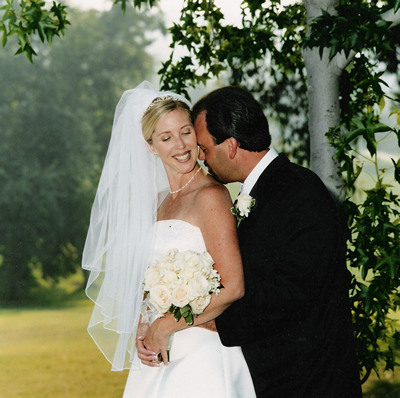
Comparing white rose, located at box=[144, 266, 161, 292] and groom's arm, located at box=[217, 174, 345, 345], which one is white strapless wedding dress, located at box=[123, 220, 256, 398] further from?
white rose, located at box=[144, 266, 161, 292]

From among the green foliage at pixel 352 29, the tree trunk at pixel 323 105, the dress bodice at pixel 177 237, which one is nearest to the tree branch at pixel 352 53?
the tree trunk at pixel 323 105

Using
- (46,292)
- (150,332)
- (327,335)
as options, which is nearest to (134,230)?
(150,332)

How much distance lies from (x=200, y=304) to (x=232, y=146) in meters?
0.76

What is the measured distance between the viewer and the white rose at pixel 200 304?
1.95 metres

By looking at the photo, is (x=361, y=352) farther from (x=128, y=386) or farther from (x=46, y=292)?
(x=46, y=292)

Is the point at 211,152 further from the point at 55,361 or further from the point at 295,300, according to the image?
the point at 55,361

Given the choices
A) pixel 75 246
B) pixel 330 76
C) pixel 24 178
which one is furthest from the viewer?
pixel 75 246

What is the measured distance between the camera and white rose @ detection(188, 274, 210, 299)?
1.90 meters

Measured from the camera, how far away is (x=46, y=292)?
17.2 meters

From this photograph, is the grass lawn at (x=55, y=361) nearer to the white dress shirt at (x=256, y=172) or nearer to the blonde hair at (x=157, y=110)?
the white dress shirt at (x=256, y=172)

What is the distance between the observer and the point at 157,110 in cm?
250

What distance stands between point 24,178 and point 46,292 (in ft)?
13.5

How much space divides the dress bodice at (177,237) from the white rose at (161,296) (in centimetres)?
35

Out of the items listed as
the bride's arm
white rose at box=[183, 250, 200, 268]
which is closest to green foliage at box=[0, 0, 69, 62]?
the bride's arm
